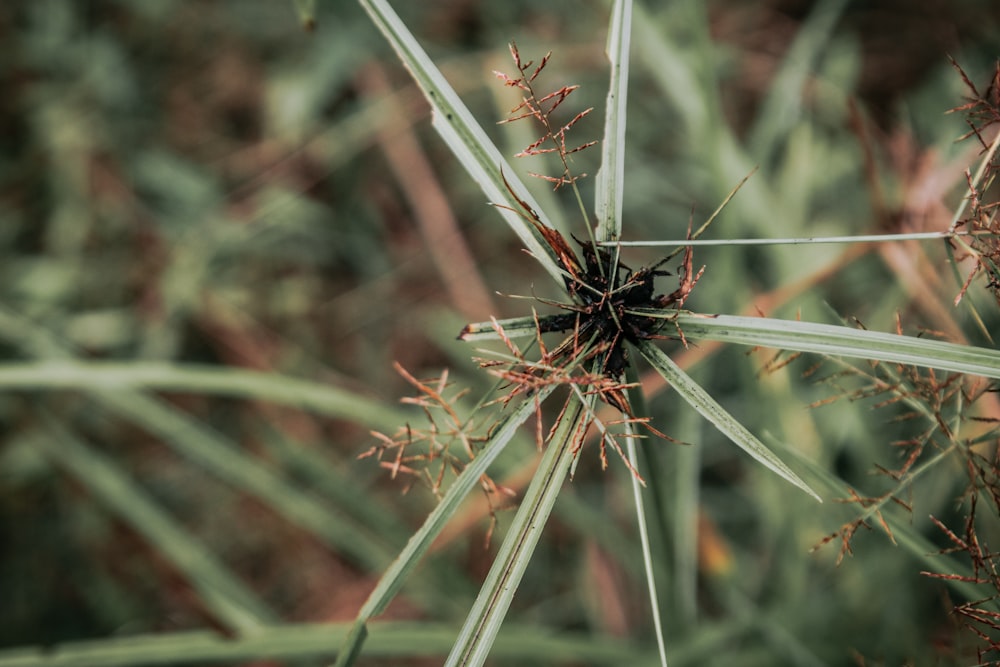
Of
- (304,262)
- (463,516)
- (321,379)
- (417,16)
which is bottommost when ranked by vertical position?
(463,516)

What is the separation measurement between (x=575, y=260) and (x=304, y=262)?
121 cm

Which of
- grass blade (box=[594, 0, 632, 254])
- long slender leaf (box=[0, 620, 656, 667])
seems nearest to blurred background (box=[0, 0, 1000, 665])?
Answer: long slender leaf (box=[0, 620, 656, 667])

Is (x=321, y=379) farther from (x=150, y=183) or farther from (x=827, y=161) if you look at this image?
(x=827, y=161)

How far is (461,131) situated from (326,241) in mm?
1157

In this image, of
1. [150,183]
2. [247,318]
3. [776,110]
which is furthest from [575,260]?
[150,183]

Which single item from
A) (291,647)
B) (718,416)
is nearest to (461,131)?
(718,416)

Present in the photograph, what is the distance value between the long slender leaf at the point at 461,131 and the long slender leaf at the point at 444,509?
0.30 ft

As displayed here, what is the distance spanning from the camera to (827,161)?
1.21 m

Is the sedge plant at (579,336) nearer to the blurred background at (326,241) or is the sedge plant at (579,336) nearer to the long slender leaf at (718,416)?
the long slender leaf at (718,416)

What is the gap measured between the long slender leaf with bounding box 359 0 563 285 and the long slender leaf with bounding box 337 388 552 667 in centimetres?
9

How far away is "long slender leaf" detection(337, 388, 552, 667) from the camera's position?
0.37m

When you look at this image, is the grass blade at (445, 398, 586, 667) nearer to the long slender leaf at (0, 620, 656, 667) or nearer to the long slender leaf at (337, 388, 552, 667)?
the long slender leaf at (337, 388, 552, 667)

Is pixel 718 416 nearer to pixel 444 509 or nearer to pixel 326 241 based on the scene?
pixel 444 509

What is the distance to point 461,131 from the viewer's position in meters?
0.38
